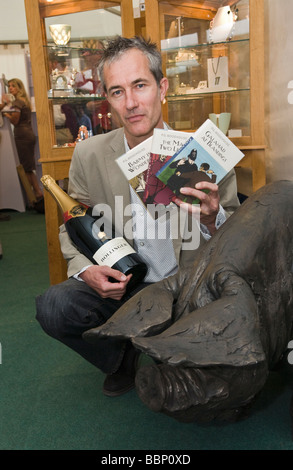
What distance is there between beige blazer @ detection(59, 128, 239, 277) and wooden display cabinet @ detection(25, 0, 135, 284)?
2.62ft

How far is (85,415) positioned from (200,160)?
928 mm

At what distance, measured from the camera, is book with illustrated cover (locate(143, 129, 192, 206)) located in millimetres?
1437

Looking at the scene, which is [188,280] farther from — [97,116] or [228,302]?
[97,116]

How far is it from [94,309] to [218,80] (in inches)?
72.2

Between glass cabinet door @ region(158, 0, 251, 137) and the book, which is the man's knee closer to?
the book

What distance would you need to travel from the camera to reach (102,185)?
1949 mm

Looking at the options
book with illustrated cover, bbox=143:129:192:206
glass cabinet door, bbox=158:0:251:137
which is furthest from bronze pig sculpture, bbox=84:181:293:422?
glass cabinet door, bbox=158:0:251:137

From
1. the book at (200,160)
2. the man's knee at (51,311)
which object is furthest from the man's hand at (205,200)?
the man's knee at (51,311)

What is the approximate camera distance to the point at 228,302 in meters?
1.05

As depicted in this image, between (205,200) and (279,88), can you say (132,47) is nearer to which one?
(205,200)

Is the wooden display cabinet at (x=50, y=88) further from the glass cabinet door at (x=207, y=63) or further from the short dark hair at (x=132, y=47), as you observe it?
the short dark hair at (x=132, y=47)

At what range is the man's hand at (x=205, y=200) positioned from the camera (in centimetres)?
143

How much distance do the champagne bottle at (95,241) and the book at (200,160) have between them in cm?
35
